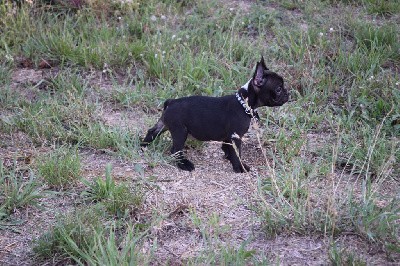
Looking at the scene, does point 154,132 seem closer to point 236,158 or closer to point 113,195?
point 236,158

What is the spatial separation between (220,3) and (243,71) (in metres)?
1.75

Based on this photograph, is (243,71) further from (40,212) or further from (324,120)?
(40,212)

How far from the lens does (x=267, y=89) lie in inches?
215

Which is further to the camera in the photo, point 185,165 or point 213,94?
point 213,94

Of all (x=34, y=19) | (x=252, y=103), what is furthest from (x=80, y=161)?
(x=34, y=19)

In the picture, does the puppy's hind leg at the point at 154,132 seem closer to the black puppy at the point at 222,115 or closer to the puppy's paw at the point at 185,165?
the black puppy at the point at 222,115

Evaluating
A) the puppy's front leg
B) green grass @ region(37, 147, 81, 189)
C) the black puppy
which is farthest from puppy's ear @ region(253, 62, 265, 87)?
green grass @ region(37, 147, 81, 189)

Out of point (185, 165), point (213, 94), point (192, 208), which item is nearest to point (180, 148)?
point (185, 165)

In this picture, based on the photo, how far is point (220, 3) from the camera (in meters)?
8.42

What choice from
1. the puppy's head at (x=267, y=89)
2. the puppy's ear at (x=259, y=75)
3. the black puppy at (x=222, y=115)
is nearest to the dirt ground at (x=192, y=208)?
the black puppy at (x=222, y=115)

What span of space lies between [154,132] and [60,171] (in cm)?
101

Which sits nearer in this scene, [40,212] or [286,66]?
[40,212]

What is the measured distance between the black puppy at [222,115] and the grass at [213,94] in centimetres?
27

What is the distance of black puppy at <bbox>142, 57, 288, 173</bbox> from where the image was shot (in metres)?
5.32
